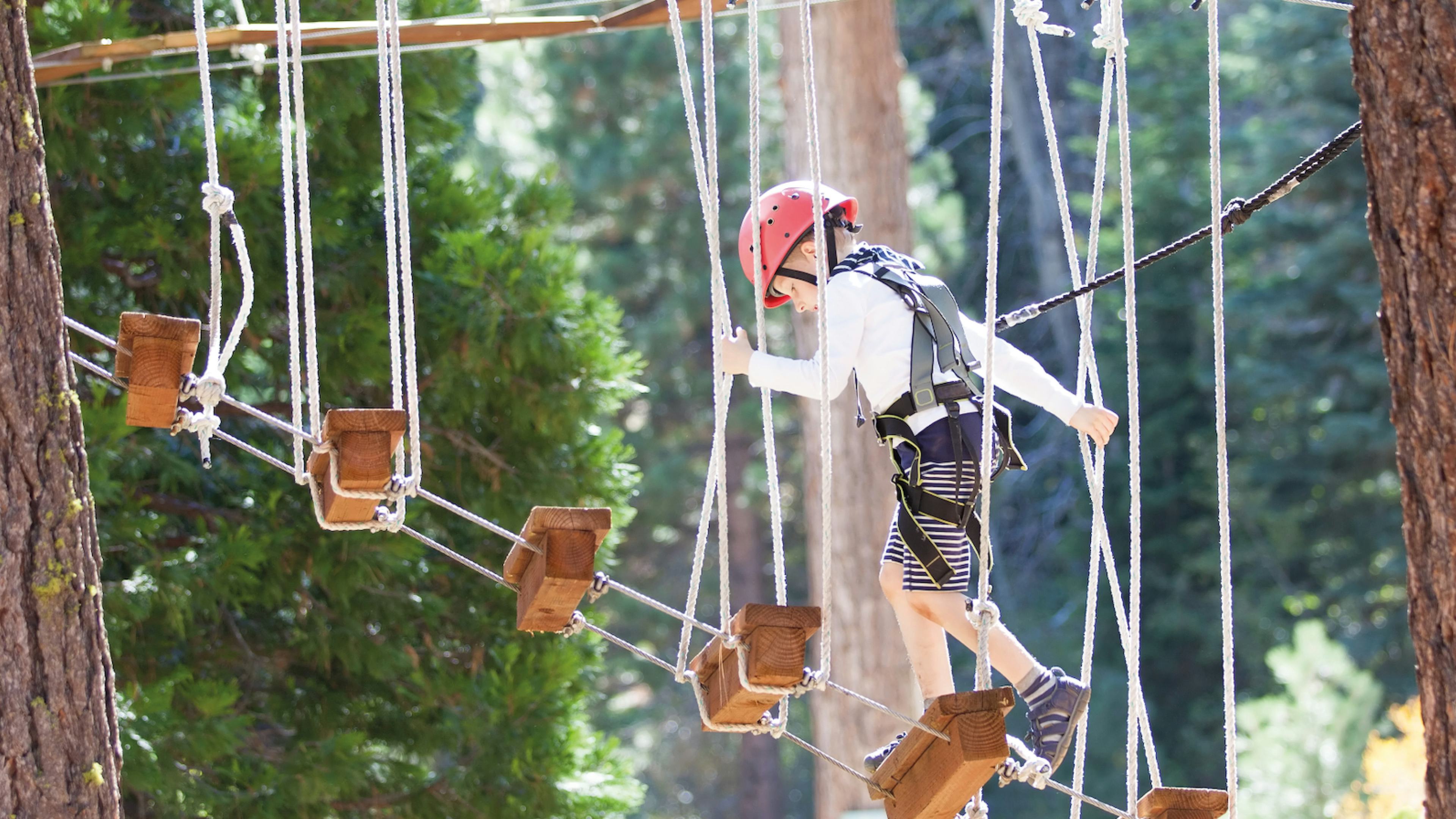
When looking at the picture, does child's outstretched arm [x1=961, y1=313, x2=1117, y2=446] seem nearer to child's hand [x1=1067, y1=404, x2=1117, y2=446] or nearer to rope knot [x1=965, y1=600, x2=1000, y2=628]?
child's hand [x1=1067, y1=404, x2=1117, y2=446]

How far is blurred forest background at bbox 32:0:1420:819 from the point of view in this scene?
4.00 meters

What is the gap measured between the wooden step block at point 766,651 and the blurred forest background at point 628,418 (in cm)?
181

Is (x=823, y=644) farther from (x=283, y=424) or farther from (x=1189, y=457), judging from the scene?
(x=1189, y=457)

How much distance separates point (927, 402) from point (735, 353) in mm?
314

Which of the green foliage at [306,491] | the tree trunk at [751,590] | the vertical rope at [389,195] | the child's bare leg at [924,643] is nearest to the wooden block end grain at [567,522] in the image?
the vertical rope at [389,195]

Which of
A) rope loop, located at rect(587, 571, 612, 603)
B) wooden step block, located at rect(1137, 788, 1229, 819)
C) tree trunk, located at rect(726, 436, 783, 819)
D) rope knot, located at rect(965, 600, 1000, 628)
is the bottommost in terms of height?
tree trunk, located at rect(726, 436, 783, 819)

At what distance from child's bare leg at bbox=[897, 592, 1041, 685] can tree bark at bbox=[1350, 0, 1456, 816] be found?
2.20ft

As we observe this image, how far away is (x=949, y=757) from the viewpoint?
211cm

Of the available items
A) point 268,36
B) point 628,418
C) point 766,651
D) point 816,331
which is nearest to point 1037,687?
point 766,651

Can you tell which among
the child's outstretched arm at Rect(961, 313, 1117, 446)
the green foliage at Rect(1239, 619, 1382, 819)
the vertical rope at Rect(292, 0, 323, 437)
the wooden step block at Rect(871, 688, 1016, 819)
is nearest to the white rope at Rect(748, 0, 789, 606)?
the wooden step block at Rect(871, 688, 1016, 819)

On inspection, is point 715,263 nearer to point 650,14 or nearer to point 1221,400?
point 1221,400

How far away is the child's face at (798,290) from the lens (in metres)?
2.56

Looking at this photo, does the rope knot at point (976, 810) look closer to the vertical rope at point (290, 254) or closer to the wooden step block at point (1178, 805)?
the wooden step block at point (1178, 805)

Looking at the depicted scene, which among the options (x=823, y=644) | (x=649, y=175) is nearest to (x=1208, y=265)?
(x=649, y=175)
